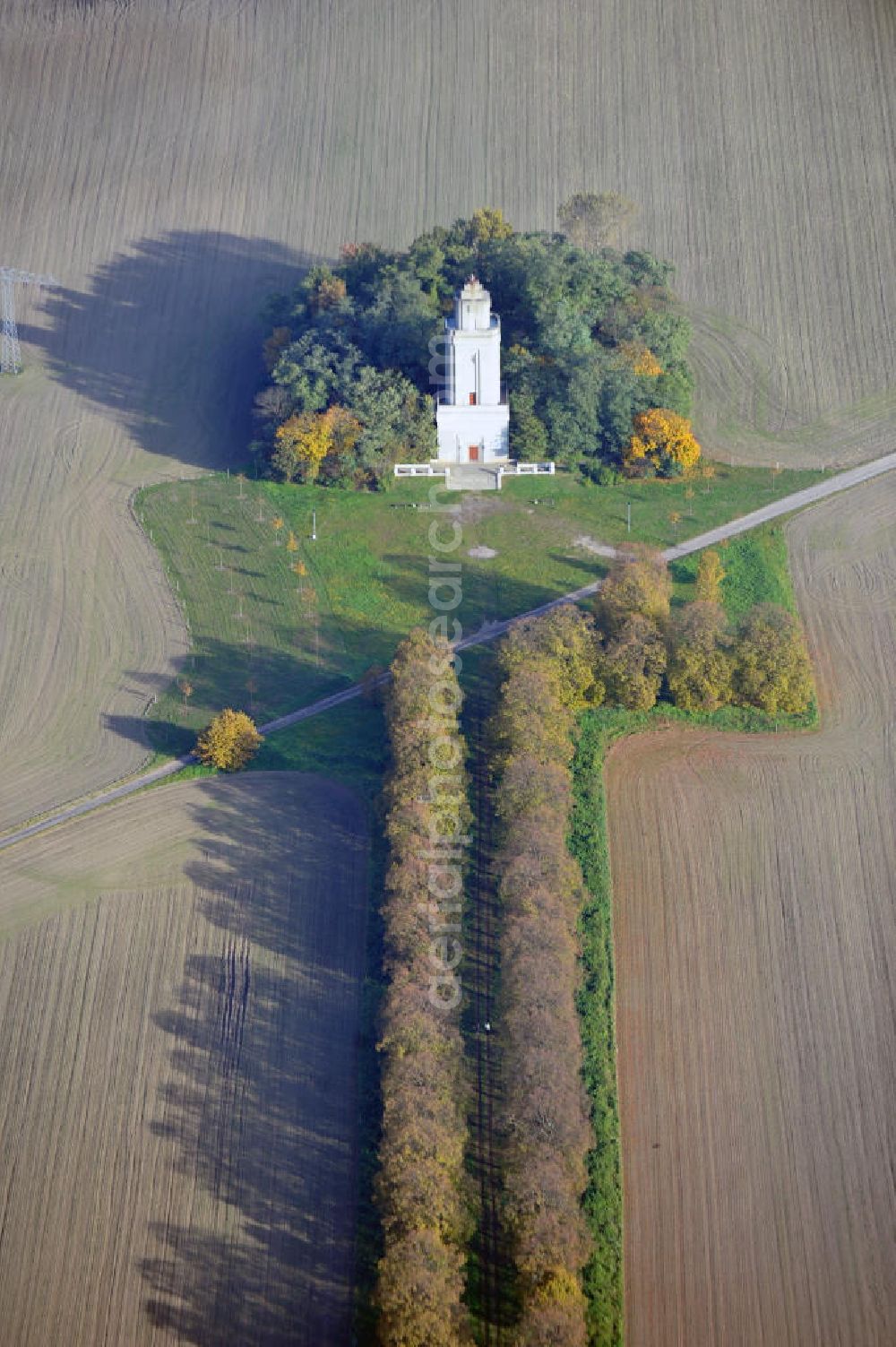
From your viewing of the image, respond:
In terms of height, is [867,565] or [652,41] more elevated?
[652,41]

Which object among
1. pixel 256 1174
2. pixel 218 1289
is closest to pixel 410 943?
pixel 256 1174

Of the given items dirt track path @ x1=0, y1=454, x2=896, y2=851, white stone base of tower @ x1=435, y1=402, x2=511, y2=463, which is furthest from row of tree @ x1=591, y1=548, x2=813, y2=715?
white stone base of tower @ x1=435, y1=402, x2=511, y2=463

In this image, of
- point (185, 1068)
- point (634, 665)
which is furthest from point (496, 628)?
point (185, 1068)

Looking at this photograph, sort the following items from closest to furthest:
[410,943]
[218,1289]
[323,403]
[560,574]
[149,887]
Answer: [218,1289] < [410,943] < [149,887] < [560,574] < [323,403]

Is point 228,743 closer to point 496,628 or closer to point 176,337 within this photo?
point 496,628

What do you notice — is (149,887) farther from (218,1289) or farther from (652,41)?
(652,41)

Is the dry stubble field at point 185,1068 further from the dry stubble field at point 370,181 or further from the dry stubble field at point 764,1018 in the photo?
the dry stubble field at point 370,181

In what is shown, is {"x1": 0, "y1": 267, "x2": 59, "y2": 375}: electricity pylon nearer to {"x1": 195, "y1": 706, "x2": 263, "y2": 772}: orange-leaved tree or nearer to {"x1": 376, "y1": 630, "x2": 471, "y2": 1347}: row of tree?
{"x1": 195, "y1": 706, "x2": 263, "y2": 772}: orange-leaved tree
